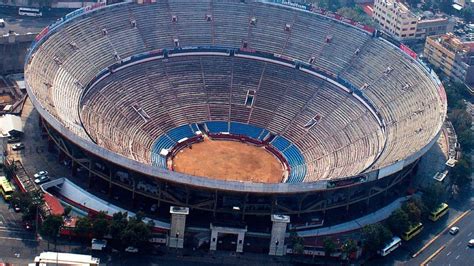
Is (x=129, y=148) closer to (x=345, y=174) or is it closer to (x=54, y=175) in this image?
(x=54, y=175)

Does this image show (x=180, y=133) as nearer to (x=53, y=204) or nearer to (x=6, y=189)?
(x=53, y=204)

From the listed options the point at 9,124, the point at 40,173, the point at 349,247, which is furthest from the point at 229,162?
the point at 9,124

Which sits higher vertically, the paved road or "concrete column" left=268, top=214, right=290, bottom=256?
the paved road

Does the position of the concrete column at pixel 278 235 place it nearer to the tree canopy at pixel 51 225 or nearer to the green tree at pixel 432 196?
the green tree at pixel 432 196

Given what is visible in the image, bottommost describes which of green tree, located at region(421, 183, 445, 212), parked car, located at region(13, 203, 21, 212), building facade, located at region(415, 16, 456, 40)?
parked car, located at region(13, 203, 21, 212)

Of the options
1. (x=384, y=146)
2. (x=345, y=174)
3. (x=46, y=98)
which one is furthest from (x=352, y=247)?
(x=46, y=98)

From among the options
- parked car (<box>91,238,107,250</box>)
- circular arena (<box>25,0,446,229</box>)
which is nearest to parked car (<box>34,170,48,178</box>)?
circular arena (<box>25,0,446,229</box>)

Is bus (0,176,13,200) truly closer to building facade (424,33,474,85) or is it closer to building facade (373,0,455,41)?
building facade (424,33,474,85)
